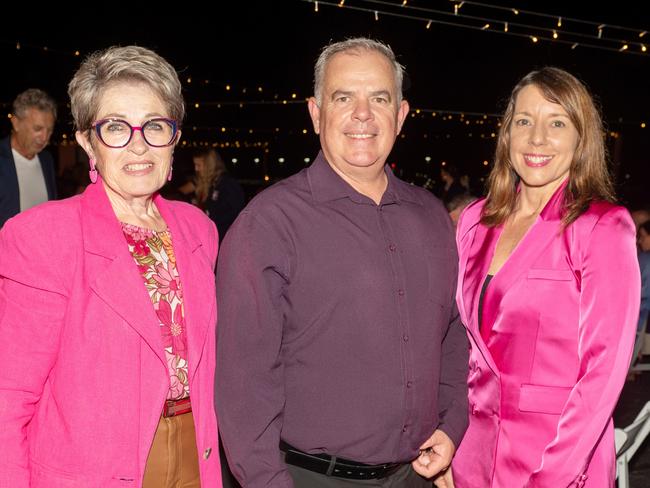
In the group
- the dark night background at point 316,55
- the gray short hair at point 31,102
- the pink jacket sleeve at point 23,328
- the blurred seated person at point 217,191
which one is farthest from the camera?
the dark night background at point 316,55

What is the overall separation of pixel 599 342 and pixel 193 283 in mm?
1261

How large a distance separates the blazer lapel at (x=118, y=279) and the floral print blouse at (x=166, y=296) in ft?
0.25

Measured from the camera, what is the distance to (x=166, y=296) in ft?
5.99

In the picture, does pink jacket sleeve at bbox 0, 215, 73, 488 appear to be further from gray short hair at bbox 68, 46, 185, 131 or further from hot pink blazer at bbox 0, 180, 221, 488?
gray short hair at bbox 68, 46, 185, 131

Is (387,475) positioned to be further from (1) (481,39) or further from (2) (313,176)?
(1) (481,39)

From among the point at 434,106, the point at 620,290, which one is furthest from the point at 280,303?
the point at 434,106

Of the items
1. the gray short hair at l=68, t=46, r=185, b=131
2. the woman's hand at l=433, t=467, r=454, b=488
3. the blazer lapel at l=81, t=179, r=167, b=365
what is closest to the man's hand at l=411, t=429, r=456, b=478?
the woman's hand at l=433, t=467, r=454, b=488

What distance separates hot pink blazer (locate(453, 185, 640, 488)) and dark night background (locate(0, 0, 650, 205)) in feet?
14.1

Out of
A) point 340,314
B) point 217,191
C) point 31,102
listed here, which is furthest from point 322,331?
point 217,191

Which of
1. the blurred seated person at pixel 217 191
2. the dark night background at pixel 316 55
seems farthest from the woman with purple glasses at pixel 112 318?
the blurred seated person at pixel 217 191

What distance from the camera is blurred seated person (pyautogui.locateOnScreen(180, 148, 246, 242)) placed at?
23.6ft

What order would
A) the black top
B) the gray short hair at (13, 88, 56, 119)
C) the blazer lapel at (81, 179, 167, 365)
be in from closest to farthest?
the blazer lapel at (81, 179, 167, 365) < the black top < the gray short hair at (13, 88, 56, 119)

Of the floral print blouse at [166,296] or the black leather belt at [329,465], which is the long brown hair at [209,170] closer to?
the floral print blouse at [166,296]

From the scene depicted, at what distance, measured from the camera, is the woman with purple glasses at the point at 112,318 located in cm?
157
